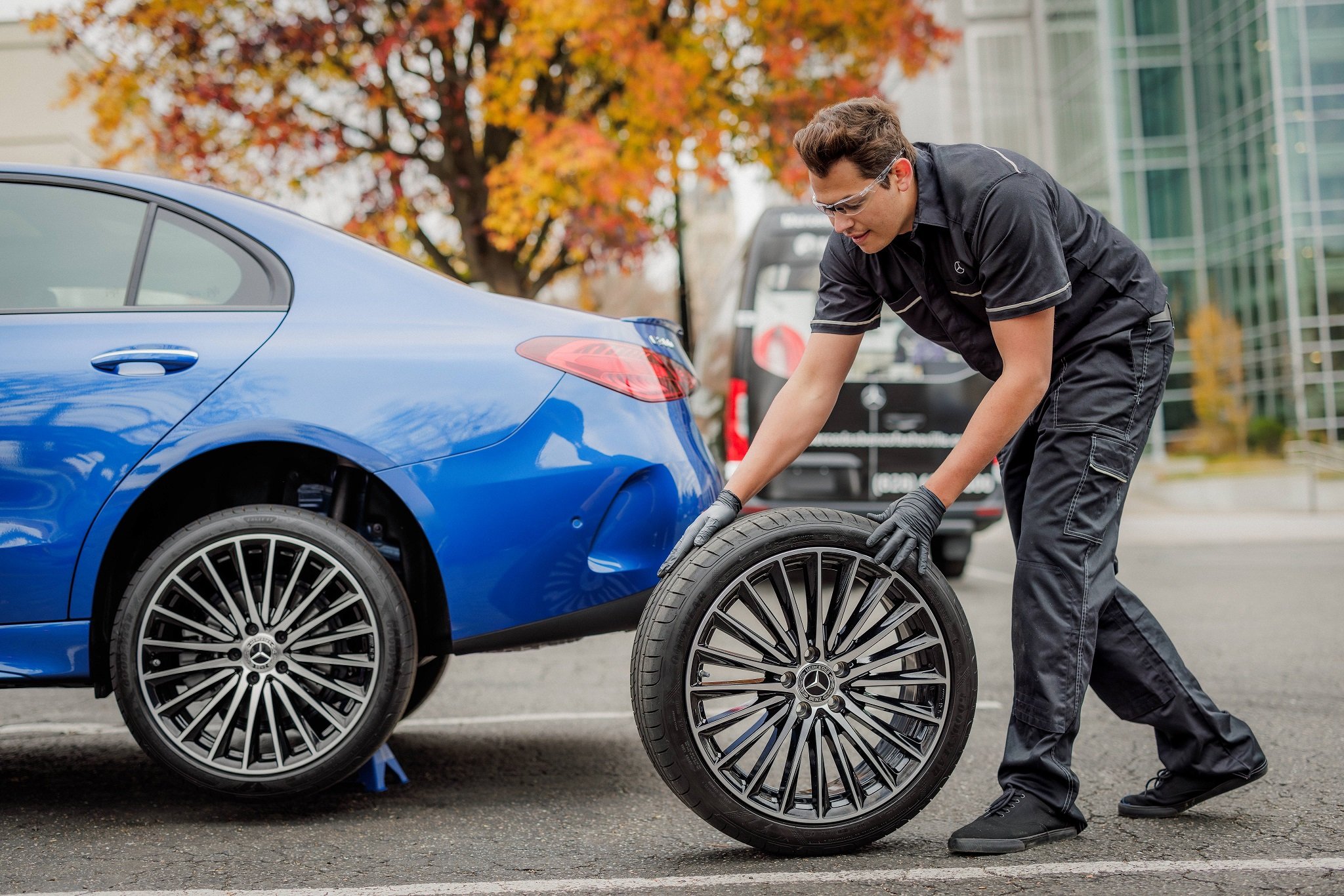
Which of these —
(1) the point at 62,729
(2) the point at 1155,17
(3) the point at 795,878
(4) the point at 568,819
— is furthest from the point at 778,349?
(2) the point at 1155,17

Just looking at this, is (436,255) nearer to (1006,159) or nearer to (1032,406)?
(1006,159)

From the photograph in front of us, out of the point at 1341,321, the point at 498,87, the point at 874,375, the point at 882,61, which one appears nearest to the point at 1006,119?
the point at 1341,321

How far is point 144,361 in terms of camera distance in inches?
116

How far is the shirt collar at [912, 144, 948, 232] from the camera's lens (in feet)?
8.66

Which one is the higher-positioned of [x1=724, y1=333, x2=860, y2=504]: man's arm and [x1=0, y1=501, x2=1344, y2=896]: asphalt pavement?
[x1=724, y1=333, x2=860, y2=504]: man's arm

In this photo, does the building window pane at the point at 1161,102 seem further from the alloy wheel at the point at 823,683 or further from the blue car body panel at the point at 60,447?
the blue car body panel at the point at 60,447

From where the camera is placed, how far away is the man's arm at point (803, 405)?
2.91 metres

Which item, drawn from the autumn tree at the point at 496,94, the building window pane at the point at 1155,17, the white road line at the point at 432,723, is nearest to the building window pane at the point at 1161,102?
the building window pane at the point at 1155,17

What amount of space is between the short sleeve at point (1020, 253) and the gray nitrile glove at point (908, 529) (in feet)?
1.37

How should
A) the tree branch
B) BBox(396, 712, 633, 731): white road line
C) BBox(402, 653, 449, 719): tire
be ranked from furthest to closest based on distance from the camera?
the tree branch → BBox(396, 712, 633, 731): white road line → BBox(402, 653, 449, 719): tire

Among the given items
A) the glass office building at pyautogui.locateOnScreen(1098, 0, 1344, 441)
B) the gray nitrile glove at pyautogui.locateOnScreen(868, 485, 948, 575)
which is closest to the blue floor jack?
the gray nitrile glove at pyautogui.locateOnScreen(868, 485, 948, 575)

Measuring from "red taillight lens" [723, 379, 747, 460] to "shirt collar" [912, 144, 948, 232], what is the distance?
5.44 metres

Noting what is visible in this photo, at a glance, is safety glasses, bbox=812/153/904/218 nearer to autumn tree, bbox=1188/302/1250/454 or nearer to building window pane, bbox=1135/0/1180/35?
autumn tree, bbox=1188/302/1250/454

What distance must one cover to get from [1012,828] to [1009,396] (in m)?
0.92
